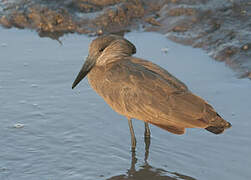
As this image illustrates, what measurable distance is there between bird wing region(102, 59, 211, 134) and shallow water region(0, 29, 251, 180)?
519mm

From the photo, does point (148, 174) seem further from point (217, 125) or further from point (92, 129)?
point (92, 129)

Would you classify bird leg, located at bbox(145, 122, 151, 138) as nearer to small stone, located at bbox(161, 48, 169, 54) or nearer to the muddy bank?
small stone, located at bbox(161, 48, 169, 54)

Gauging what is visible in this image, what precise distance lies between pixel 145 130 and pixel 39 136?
3.82 ft

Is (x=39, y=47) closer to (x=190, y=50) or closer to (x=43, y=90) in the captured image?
(x=43, y=90)

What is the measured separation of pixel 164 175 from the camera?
5.08m

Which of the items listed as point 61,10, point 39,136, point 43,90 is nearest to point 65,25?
point 61,10

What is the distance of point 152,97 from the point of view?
501 cm

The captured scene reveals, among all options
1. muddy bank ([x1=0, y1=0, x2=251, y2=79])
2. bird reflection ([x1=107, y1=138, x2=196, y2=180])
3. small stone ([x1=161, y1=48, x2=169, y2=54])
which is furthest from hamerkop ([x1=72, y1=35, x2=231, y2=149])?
muddy bank ([x1=0, y1=0, x2=251, y2=79])

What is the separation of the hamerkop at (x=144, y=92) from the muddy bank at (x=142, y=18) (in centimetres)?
250

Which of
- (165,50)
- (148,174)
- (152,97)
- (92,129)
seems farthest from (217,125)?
(165,50)

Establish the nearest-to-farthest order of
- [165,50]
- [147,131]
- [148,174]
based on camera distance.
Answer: [148,174] < [147,131] < [165,50]

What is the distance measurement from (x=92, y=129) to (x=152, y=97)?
112 cm

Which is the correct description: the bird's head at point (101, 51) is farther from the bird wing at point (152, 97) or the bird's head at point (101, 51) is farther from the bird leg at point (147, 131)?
the bird leg at point (147, 131)

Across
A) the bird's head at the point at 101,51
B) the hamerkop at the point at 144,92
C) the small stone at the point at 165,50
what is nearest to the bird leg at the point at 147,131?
the hamerkop at the point at 144,92
